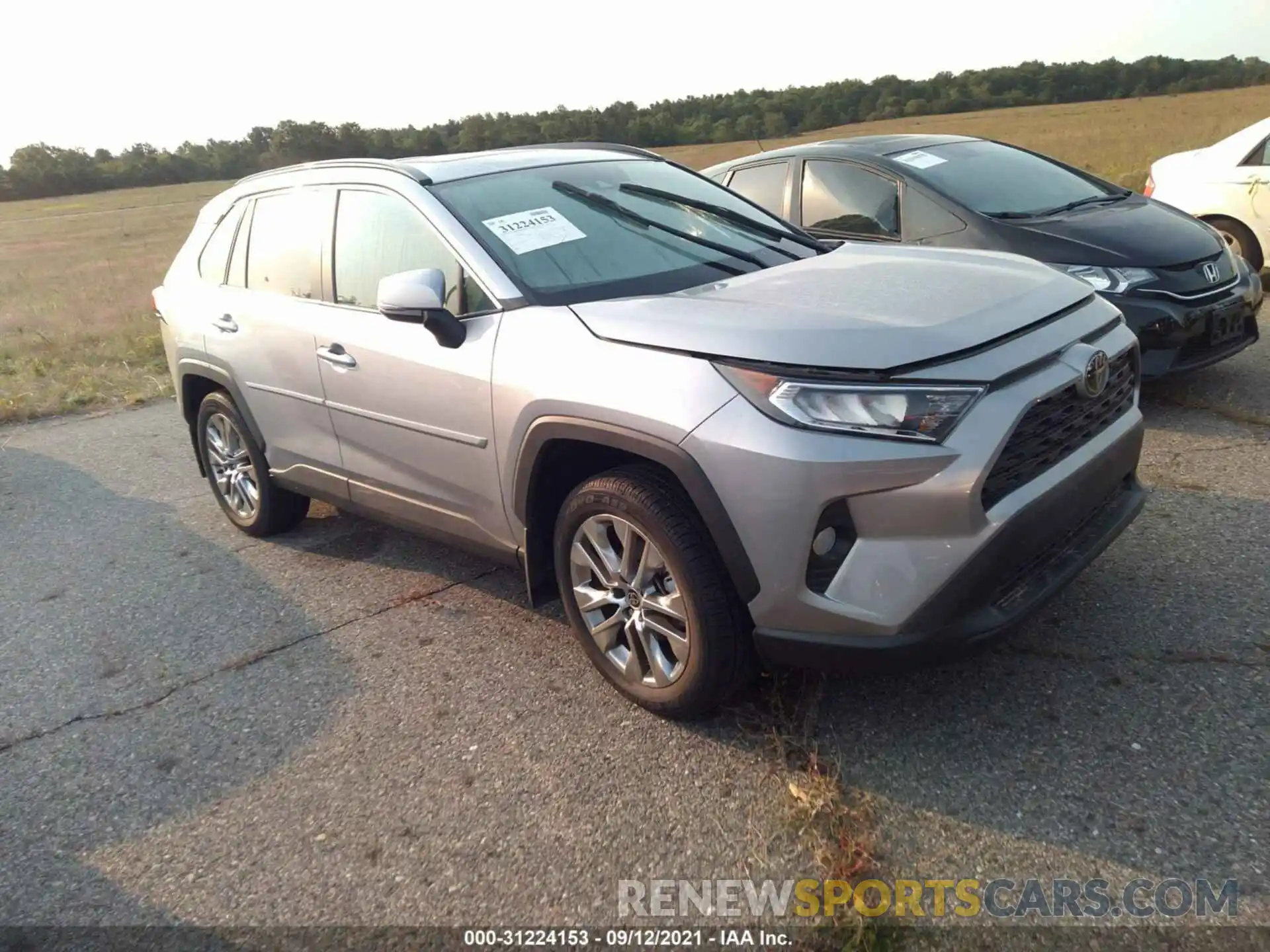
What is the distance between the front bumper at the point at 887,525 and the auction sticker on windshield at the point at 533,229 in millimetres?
1191

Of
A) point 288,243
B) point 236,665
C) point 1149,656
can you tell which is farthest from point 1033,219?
point 236,665

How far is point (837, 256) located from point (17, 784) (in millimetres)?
3375

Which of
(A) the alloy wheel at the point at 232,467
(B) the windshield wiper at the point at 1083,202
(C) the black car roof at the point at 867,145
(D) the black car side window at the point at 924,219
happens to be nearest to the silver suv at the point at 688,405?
(A) the alloy wheel at the point at 232,467

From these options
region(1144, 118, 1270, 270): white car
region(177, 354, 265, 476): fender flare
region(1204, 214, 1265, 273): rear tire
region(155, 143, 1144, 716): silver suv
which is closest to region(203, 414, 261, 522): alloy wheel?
region(177, 354, 265, 476): fender flare

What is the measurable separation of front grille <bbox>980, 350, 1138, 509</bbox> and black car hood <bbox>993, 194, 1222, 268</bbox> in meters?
2.42

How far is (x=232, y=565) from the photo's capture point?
15.8 ft

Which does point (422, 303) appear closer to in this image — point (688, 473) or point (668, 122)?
point (688, 473)

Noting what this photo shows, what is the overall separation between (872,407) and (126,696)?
2955 mm

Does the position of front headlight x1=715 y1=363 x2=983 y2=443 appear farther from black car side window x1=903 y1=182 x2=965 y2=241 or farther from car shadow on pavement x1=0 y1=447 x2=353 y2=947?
black car side window x1=903 y1=182 x2=965 y2=241

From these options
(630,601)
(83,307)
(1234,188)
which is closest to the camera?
(630,601)

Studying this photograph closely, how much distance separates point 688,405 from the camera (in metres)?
2.65

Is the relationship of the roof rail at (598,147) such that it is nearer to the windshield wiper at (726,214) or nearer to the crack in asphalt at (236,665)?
the windshield wiper at (726,214)

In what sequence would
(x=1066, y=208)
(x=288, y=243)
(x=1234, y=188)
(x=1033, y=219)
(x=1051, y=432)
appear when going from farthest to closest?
(x=1234, y=188)
(x=1066, y=208)
(x=1033, y=219)
(x=288, y=243)
(x=1051, y=432)

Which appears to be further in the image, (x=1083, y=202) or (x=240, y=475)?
Result: (x=1083, y=202)
